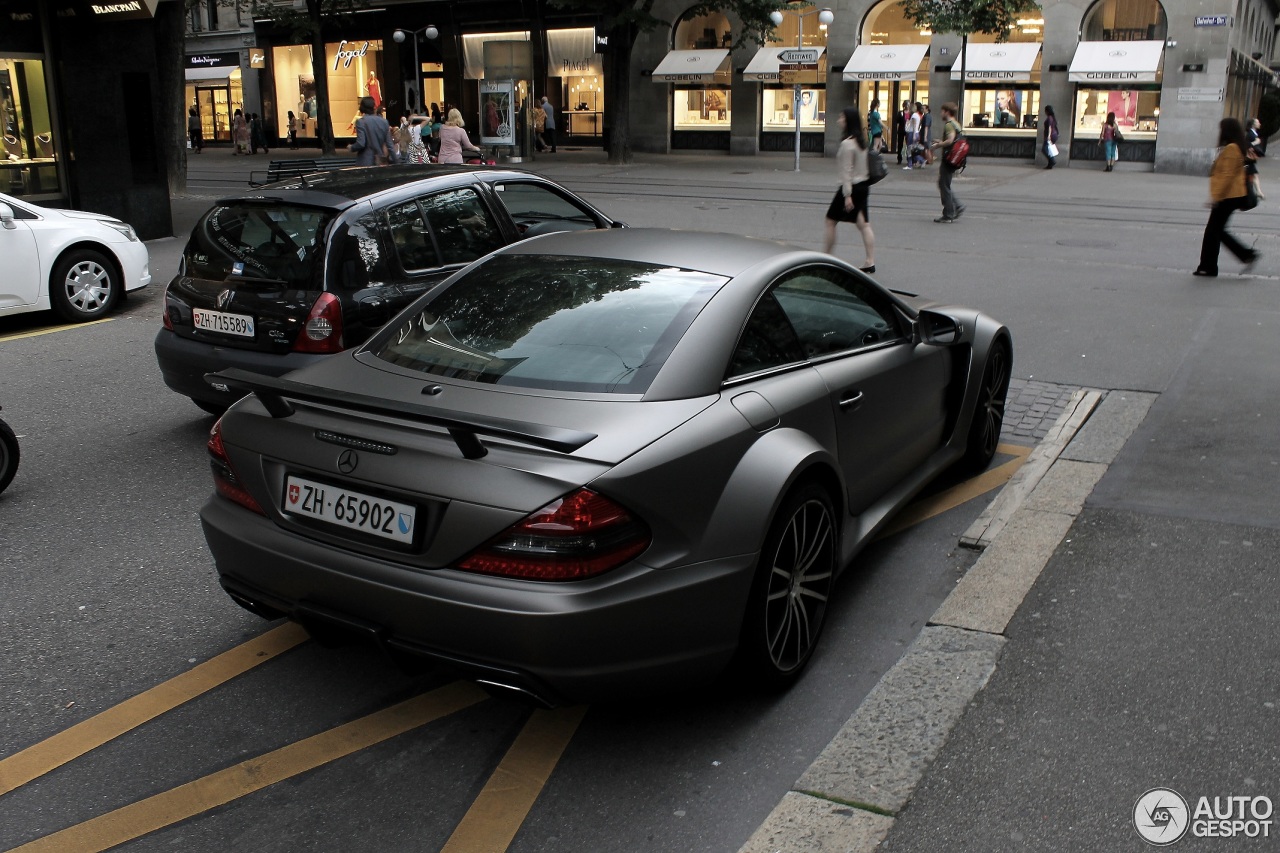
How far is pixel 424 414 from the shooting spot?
3.30 metres

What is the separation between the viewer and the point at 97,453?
21.8 feet

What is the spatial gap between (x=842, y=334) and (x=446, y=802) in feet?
7.80

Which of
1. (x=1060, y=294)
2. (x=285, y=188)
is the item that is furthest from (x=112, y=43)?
(x=1060, y=294)

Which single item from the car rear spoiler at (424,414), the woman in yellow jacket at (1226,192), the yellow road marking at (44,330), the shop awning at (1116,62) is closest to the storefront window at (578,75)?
the shop awning at (1116,62)

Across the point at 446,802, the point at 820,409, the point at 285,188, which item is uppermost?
the point at 285,188

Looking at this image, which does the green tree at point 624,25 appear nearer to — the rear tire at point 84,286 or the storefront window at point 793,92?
the storefront window at point 793,92

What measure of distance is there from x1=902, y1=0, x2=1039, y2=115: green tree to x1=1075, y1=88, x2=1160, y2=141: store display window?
3178mm

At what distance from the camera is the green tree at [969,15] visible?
3284cm

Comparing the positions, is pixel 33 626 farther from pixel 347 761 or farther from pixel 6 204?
pixel 6 204

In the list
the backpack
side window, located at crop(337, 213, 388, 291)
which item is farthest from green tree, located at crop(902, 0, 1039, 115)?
side window, located at crop(337, 213, 388, 291)

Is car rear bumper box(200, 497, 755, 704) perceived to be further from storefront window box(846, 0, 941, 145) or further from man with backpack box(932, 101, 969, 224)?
storefront window box(846, 0, 941, 145)

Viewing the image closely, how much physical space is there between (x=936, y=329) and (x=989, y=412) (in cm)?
109

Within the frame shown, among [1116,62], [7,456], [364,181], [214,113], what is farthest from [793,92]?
[7,456]

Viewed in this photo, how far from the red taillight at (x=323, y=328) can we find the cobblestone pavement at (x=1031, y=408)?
155 inches
